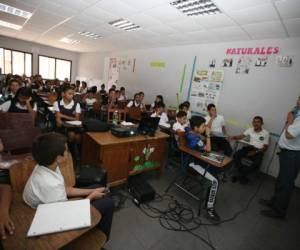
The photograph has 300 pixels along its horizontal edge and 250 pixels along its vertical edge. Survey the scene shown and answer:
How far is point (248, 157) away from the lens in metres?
3.52

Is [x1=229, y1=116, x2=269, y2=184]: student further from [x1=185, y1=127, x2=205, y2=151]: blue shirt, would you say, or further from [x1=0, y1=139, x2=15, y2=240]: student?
[x1=0, y1=139, x2=15, y2=240]: student

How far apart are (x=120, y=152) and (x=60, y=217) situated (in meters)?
1.44

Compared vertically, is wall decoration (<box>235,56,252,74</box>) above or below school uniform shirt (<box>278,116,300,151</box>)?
above

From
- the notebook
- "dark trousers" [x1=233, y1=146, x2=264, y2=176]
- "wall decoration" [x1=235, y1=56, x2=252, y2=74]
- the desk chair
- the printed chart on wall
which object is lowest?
"dark trousers" [x1=233, y1=146, x2=264, y2=176]

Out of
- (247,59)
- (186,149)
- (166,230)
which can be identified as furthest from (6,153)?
(247,59)

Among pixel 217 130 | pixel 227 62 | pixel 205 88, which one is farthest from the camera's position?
pixel 205 88

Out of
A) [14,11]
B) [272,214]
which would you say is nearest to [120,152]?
[272,214]

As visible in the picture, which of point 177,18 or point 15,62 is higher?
point 177,18

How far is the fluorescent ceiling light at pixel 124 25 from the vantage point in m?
4.07

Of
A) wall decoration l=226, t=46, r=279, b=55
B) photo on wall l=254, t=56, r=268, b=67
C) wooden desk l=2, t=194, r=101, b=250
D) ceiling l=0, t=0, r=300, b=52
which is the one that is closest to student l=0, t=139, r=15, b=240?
wooden desk l=2, t=194, r=101, b=250

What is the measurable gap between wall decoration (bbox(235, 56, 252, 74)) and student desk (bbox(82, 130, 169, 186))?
2623 millimetres

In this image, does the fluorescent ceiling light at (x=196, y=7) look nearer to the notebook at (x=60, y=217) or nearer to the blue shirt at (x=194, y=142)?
the blue shirt at (x=194, y=142)

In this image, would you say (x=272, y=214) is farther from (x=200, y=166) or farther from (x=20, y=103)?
(x=20, y=103)

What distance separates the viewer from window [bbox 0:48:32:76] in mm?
9141
